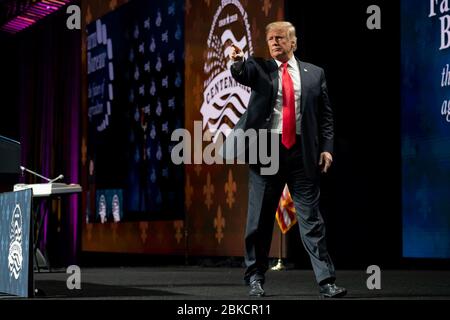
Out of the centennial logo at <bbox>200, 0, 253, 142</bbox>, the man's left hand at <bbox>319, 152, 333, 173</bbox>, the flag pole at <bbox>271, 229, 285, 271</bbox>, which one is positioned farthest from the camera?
the centennial logo at <bbox>200, 0, 253, 142</bbox>

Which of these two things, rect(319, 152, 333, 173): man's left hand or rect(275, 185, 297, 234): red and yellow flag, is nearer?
rect(319, 152, 333, 173): man's left hand

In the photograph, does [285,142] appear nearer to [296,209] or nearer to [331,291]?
[296,209]

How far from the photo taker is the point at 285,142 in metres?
3.58

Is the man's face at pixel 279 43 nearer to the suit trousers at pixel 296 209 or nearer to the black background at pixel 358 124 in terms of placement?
the suit trousers at pixel 296 209

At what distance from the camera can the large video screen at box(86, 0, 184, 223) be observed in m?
7.79

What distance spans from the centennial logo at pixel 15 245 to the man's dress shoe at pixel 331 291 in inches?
53.6

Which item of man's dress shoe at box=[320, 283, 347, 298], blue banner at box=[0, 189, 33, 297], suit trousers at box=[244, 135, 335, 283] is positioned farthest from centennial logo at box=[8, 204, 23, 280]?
man's dress shoe at box=[320, 283, 347, 298]

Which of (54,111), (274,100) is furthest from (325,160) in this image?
(54,111)

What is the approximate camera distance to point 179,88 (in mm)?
7688

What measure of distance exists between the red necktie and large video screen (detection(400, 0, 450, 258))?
96.9 inches

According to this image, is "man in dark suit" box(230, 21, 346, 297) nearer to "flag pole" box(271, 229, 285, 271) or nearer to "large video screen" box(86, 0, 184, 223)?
"flag pole" box(271, 229, 285, 271)

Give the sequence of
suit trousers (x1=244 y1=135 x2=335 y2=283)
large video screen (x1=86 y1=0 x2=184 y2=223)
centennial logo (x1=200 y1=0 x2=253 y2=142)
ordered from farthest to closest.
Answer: large video screen (x1=86 y1=0 x2=184 y2=223) < centennial logo (x1=200 y1=0 x2=253 y2=142) < suit trousers (x1=244 y1=135 x2=335 y2=283)

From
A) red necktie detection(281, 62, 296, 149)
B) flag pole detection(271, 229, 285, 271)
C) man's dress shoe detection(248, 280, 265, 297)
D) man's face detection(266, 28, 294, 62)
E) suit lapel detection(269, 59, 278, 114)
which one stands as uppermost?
man's face detection(266, 28, 294, 62)
